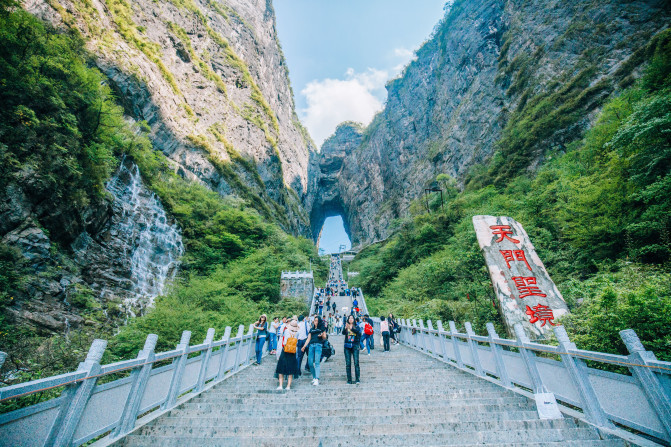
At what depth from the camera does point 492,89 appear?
93.3ft

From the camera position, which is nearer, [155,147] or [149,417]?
[149,417]

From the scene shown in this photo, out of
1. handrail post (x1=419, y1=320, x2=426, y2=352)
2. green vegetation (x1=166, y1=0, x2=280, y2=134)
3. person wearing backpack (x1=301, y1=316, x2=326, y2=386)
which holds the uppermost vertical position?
green vegetation (x1=166, y1=0, x2=280, y2=134)

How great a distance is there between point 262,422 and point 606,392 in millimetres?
3544

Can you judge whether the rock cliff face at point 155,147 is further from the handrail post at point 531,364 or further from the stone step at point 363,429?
the handrail post at point 531,364

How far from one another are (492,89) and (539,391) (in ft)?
107

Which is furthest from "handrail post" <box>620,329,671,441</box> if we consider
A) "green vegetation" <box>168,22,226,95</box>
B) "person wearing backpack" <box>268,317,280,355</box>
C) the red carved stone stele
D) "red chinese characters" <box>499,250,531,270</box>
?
"green vegetation" <box>168,22,226,95</box>

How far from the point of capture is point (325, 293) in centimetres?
2338

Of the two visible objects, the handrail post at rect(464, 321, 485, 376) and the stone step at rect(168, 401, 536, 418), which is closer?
the stone step at rect(168, 401, 536, 418)

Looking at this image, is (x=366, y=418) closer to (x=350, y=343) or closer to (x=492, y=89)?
(x=350, y=343)

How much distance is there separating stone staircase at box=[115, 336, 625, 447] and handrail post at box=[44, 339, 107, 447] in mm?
669

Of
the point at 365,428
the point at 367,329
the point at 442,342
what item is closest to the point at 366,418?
the point at 365,428

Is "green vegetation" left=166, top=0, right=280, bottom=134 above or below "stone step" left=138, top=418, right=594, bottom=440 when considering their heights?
above

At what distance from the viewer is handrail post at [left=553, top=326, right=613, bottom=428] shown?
105 inches

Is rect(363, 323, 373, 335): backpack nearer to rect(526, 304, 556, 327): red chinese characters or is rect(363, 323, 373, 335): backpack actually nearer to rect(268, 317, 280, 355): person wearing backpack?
rect(268, 317, 280, 355): person wearing backpack
